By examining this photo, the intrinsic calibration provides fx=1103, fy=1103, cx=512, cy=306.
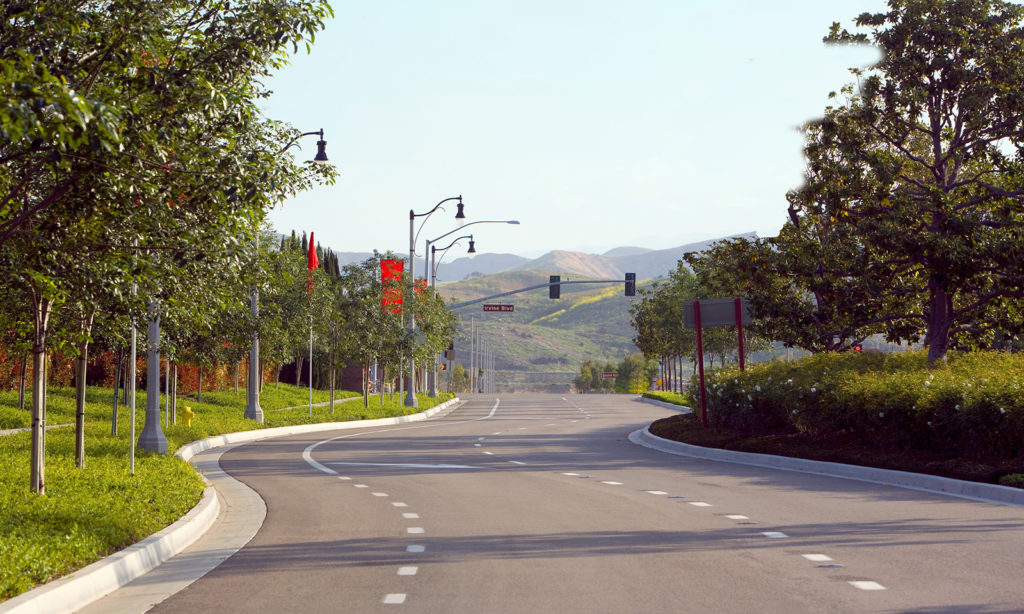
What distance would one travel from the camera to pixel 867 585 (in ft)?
27.9

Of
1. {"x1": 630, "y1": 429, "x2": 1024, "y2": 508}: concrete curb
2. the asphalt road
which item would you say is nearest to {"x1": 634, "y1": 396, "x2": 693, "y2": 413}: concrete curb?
{"x1": 630, "y1": 429, "x2": 1024, "y2": 508}: concrete curb

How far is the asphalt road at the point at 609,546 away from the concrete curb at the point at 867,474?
64 cm

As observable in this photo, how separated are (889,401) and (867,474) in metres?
2.21

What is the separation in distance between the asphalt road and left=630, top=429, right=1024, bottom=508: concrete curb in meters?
0.64

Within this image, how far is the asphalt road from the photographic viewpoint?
8.12 meters

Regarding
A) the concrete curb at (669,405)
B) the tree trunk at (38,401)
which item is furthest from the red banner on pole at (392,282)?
the tree trunk at (38,401)

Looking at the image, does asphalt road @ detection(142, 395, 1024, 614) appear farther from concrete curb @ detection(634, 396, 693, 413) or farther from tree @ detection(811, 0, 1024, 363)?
concrete curb @ detection(634, 396, 693, 413)

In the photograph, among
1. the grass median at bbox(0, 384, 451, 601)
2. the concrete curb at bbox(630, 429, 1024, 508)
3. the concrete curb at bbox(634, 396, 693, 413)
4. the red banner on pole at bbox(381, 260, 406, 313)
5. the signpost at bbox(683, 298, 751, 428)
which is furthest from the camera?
the concrete curb at bbox(634, 396, 693, 413)

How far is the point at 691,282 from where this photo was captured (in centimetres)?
6762

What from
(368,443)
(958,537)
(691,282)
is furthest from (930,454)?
(691,282)

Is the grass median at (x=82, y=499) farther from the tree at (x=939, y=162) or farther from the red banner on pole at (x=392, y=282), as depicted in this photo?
the red banner on pole at (x=392, y=282)

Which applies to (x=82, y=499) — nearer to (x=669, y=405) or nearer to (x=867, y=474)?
(x=867, y=474)

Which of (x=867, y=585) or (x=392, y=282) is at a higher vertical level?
(x=392, y=282)

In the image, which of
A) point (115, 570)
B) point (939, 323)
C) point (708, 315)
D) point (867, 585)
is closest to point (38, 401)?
point (115, 570)
